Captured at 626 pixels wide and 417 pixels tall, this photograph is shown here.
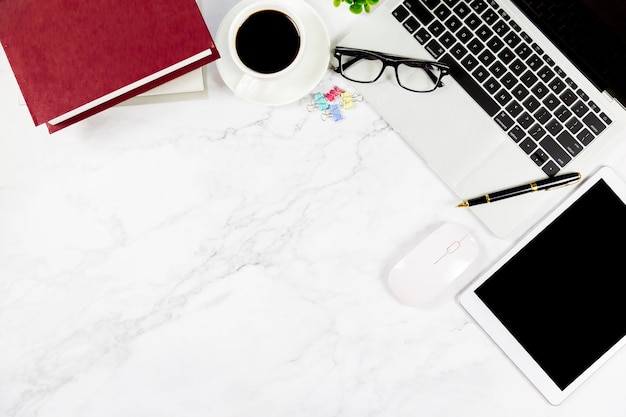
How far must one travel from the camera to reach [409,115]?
2.59 feet

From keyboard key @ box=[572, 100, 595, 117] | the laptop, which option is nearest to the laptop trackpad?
the laptop

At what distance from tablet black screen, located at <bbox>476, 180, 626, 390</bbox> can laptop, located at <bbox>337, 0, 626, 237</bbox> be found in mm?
47

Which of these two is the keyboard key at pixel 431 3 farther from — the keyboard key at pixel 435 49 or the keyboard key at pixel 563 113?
the keyboard key at pixel 563 113

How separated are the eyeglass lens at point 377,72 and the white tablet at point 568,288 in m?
0.26

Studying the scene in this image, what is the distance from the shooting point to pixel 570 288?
2.60 ft

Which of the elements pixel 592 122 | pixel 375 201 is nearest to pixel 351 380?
pixel 375 201

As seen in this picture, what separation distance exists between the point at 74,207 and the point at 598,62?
759 mm

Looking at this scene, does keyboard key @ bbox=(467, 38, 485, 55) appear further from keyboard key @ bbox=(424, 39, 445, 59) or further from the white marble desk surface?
the white marble desk surface

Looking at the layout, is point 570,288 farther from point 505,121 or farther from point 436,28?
point 436,28

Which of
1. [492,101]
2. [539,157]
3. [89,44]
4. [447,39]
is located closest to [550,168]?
[539,157]

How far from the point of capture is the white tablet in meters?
0.79

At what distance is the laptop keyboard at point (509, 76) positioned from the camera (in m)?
0.77

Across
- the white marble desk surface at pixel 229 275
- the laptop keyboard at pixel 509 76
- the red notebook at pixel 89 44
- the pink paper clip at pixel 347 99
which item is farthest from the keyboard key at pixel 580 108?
the red notebook at pixel 89 44

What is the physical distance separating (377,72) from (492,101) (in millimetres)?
167
